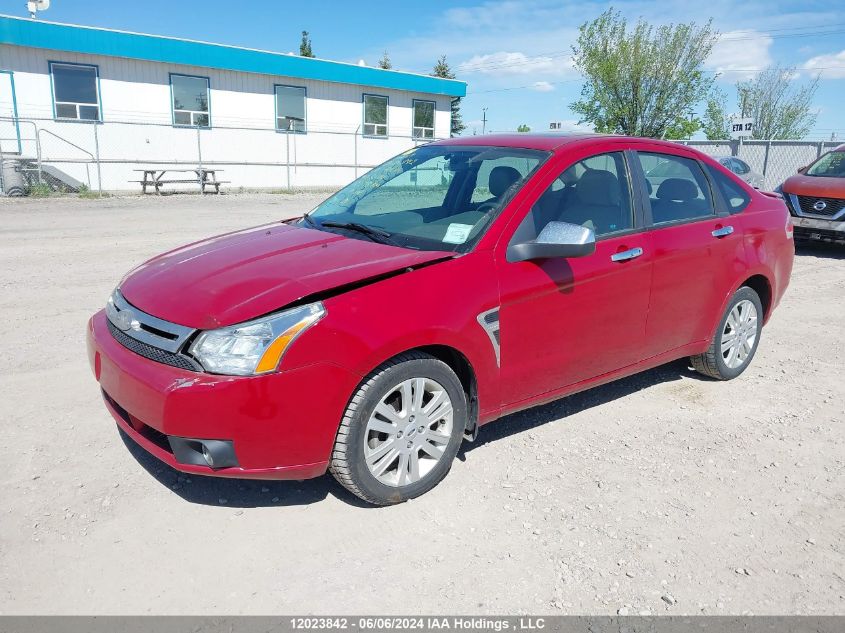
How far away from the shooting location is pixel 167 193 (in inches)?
810

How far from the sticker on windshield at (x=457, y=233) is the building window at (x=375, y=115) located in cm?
2480

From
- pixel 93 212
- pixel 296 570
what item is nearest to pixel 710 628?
pixel 296 570

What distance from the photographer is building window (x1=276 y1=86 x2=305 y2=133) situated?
25016 mm

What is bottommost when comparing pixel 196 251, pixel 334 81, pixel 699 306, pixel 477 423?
pixel 477 423

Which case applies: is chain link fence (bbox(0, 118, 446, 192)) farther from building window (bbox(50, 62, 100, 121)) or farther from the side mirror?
the side mirror

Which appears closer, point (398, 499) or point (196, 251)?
point (398, 499)

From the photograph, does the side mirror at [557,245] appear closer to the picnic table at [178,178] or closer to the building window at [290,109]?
the picnic table at [178,178]

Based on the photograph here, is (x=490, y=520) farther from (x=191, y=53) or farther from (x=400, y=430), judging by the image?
(x=191, y=53)

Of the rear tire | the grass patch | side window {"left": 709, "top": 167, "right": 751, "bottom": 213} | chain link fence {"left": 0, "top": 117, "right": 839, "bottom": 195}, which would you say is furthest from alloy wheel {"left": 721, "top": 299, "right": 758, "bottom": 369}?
the grass patch

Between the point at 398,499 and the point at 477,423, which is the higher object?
the point at 477,423

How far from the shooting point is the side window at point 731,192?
4.86 metres

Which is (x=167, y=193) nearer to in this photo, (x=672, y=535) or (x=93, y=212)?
(x=93, y=212)

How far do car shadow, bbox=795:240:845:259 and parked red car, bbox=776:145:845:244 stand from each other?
387 millimetres

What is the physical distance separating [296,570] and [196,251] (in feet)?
6.34
